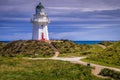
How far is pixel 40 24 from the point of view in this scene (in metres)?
83.6

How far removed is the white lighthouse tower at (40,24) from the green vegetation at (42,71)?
29.5m

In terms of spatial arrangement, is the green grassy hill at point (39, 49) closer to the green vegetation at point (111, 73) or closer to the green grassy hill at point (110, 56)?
the green grassy hill at point (110, 56)

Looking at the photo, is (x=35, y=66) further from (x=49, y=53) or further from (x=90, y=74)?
(x=49, y=53)

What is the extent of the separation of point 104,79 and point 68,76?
15.5ft

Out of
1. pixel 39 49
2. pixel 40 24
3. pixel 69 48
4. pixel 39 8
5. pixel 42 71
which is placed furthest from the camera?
pixel 40 24

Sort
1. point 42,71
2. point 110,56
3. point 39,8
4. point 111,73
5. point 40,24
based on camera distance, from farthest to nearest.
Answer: point 40,24, point 39,8, point 110,56, point 42,71, point 111,73

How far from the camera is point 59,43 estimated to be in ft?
261

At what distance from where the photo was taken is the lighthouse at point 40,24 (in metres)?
82.2

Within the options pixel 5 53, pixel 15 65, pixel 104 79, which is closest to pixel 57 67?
pixel 15 65

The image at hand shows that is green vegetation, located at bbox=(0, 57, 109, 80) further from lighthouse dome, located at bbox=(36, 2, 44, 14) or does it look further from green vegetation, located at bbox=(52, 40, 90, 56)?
lighthouse dome, located at bbox=(36, 2, 44, 14)

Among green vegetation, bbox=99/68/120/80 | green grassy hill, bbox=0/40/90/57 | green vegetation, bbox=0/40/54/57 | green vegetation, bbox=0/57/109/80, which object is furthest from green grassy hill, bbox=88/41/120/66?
green vegetation, bbox=0/40/54/57

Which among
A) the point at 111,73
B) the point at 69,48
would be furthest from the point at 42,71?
the point at 69,48

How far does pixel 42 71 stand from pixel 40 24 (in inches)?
1564

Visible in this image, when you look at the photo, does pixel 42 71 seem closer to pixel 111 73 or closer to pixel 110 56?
pixel 111 73
